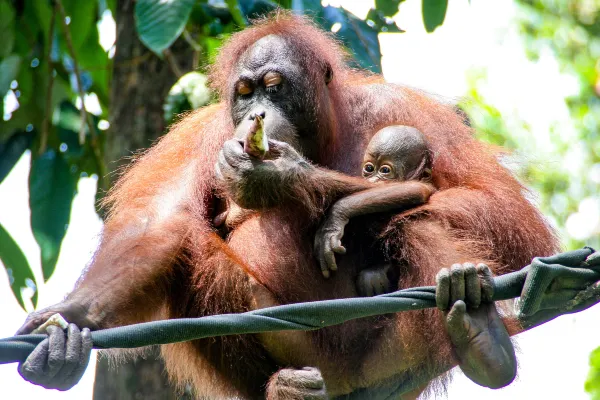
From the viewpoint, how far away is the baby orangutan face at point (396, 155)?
349 centimetres

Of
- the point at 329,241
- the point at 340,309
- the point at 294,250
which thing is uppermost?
the point at 340,309

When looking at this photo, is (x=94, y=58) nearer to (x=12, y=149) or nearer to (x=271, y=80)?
(x=12, y=149)

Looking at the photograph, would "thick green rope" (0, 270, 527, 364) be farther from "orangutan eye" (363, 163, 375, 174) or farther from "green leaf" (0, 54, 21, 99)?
"green leaf" (0, 54, 21, 99)

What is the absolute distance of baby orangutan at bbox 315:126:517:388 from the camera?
273cm

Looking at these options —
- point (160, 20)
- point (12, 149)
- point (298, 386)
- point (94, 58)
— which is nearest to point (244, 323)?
point (298, 386)

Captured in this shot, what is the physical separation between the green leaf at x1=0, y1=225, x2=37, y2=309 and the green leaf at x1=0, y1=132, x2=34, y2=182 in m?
0.40

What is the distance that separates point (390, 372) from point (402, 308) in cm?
95

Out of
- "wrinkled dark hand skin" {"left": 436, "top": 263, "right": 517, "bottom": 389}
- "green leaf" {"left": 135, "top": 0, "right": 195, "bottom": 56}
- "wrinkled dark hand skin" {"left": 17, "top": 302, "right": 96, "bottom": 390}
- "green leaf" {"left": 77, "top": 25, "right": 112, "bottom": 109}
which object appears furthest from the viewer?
"green leaf" {"left": 77, "top": 25, "right": 112, "bottom": 109}

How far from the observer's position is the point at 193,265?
3.44 m

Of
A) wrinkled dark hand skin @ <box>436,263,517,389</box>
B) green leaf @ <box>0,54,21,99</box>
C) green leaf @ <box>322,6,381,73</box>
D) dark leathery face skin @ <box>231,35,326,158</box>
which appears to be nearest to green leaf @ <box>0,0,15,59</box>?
green leaf @ <box>0,54,21,99</box>

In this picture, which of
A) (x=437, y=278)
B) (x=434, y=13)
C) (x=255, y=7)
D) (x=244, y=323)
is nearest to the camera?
(x=244, y=323)

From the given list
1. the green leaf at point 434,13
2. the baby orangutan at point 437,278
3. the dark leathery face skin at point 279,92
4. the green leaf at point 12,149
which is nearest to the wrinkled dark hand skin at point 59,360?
the baby orangutan at point 437,278

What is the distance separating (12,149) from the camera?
5.11 meters

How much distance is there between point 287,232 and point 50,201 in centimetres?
190
